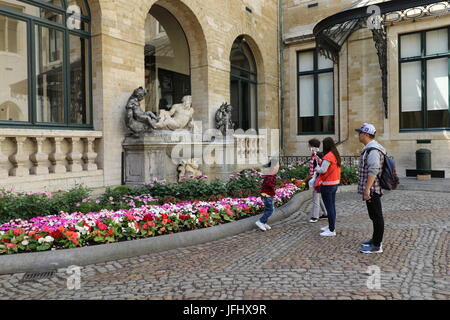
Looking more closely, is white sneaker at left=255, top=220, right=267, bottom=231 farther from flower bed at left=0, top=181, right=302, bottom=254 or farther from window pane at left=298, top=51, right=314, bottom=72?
window pane at left=298, top=51, right=314, bottom=72

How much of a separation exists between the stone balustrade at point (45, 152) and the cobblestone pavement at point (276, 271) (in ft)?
14.5

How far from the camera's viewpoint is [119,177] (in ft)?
34.1

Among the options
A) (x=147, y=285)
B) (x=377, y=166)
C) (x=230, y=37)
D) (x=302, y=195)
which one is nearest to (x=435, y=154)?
(x=302, y=195)

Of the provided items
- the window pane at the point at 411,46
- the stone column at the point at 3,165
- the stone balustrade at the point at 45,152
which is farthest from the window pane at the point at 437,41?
the stone column at the point at 3,165

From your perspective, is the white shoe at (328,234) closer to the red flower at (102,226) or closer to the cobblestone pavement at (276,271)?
the cobblestone pavement at (276,271)

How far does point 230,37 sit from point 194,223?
11108 millimetres

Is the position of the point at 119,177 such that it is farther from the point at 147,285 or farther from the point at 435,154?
the point at 435,154

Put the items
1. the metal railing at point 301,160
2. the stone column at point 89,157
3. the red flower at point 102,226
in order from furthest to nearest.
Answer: the metal railing at point 301,160, the stone column at point 89,157, the red flower at point 102,226

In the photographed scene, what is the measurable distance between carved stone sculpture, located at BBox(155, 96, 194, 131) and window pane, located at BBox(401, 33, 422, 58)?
1046 cm

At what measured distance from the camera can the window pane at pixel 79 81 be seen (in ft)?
33.0

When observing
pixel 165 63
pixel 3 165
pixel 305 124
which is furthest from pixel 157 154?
pixel 305 124

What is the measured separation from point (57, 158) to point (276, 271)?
6.44 metres

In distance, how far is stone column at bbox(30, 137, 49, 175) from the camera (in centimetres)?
851

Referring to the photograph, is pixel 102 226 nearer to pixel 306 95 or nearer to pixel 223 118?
pixel 223 118
